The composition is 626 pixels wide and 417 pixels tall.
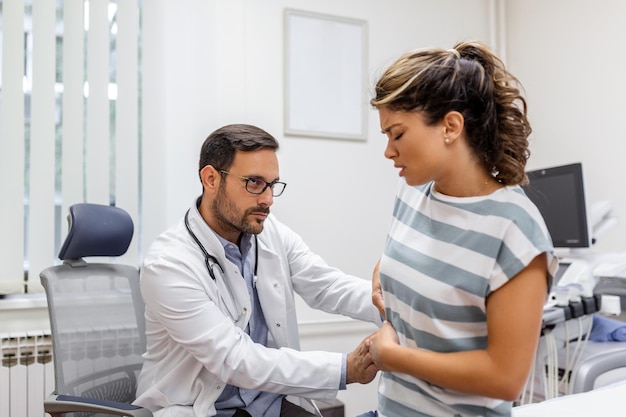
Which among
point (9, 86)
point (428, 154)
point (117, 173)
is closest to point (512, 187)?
point (428, 154)

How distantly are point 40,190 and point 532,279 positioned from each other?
2.06m

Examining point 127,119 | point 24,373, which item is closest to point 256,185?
point 127,119

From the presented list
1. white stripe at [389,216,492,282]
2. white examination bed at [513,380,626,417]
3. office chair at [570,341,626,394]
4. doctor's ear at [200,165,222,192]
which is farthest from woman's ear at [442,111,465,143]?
office chair at [570,341,626,394]

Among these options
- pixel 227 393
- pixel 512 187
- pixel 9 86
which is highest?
pixel 9 86

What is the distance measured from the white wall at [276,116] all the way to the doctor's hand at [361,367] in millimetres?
1337

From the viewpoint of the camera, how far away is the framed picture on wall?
278cm

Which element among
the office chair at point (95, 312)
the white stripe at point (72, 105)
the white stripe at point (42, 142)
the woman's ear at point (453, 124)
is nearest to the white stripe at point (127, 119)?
the white stripe at point (72, 105)

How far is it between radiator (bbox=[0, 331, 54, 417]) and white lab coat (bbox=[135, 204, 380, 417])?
0.81 m

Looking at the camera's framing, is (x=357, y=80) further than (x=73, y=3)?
Yes

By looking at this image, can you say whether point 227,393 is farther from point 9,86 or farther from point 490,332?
point 9,86

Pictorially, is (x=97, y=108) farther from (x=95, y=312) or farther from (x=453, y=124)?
(x=453, y=124)

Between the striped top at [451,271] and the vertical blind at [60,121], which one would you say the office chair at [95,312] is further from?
the striped top at [451,271]

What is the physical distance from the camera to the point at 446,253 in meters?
0.91

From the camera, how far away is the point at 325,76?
2861mm
